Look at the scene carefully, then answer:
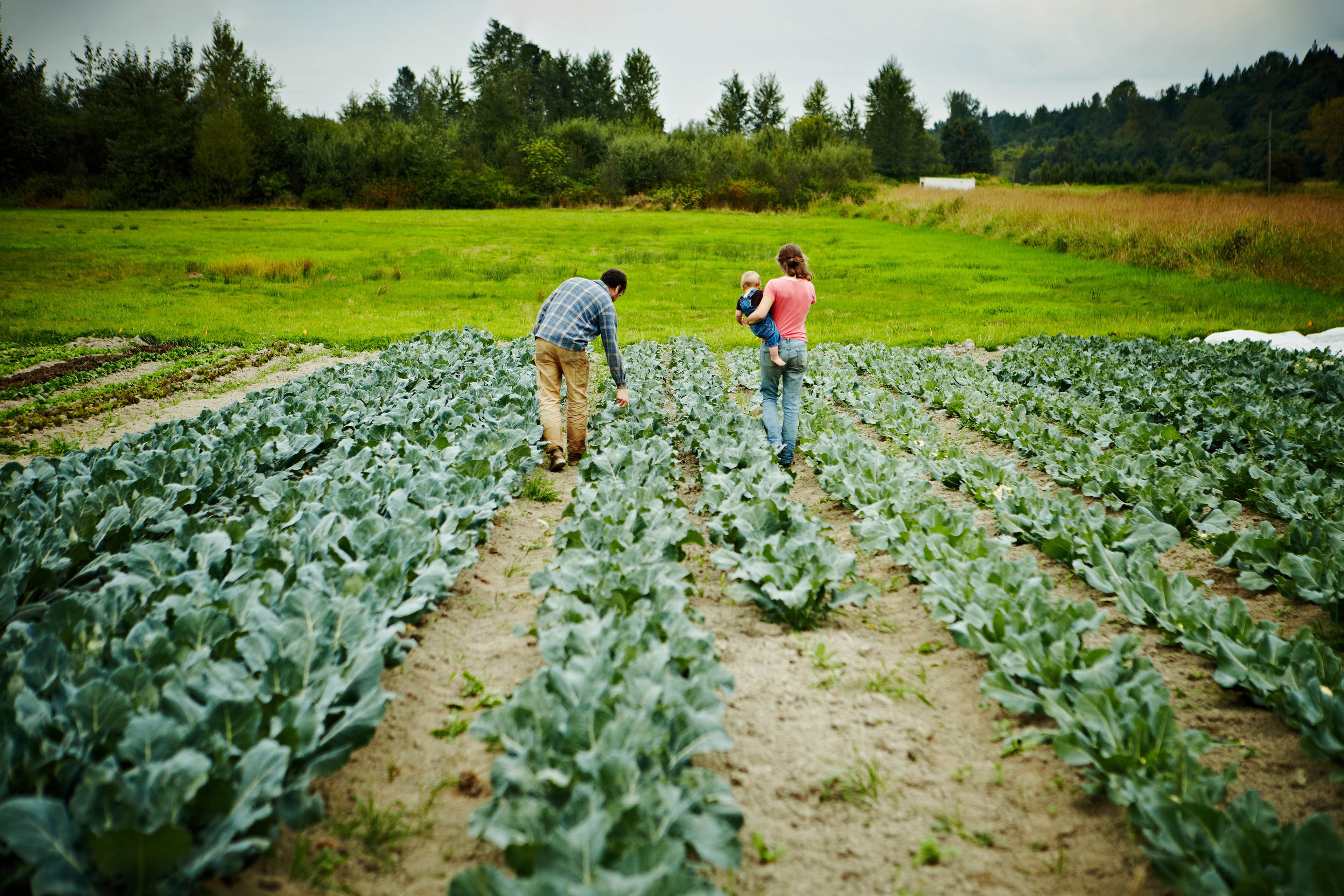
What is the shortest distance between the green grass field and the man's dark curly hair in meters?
10.2

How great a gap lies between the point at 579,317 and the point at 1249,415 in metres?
7.55

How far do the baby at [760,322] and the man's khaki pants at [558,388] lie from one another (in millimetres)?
1844

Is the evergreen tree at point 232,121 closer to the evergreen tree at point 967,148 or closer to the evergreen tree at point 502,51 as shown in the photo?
the evergreen tree at point 502,51

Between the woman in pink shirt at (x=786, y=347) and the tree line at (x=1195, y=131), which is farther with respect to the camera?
the tree line at (x=1195, y=131)

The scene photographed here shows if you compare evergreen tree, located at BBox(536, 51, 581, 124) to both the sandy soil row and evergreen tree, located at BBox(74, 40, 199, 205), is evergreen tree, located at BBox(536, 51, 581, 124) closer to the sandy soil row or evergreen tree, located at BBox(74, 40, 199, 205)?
evergreen tree, located at BBox(74, 40, 199, 205)

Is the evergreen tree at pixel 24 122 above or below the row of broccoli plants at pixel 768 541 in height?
above

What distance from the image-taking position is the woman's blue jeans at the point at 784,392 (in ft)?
23.9

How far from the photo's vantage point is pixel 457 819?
2582 mm

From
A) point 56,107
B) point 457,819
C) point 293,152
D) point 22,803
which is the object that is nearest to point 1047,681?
point 457,819

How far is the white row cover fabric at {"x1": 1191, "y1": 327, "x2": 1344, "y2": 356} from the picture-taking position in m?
13.2

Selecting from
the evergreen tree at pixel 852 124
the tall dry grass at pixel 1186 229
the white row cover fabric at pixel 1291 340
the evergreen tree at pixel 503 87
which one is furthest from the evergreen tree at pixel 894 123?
the white row cover fabric at pixel 1291 340

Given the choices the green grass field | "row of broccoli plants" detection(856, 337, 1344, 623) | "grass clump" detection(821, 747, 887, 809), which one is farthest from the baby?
the green grass field

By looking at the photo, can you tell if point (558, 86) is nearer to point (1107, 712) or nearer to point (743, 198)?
point (743, 198)

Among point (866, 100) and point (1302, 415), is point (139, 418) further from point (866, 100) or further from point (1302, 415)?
point (866, 100)
